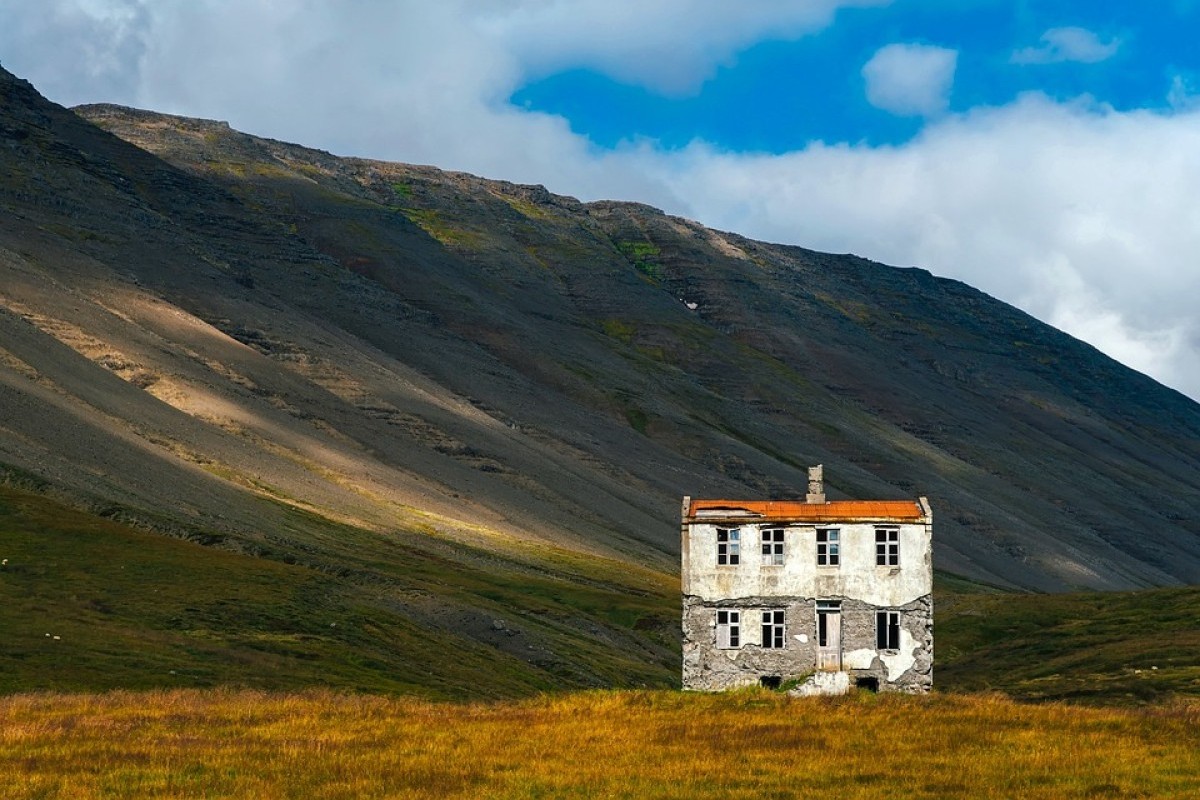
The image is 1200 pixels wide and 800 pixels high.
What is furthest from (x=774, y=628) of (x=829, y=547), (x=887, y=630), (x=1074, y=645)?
(x=1074, y=645)

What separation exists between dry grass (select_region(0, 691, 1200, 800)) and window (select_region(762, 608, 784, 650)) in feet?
35.8

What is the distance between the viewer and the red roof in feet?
193

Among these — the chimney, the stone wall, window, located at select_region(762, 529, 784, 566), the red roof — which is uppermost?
the chimney

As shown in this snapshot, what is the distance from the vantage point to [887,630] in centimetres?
5828

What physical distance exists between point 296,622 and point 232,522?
35.4 meters

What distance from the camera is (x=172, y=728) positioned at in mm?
40094

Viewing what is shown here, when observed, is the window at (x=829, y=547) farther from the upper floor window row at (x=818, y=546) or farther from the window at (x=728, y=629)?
the window at (x=728, y=629)

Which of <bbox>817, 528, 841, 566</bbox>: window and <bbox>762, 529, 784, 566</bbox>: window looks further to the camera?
<bbox>762, 529, 784, 566</bbox>: window

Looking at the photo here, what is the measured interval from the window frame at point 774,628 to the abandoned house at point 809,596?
0.04 meters

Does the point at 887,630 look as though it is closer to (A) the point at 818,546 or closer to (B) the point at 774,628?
(A) the point at 818,546

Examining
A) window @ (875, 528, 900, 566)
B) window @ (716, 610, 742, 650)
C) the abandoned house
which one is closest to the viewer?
the abandoned house

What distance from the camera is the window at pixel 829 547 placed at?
58875 millimetres

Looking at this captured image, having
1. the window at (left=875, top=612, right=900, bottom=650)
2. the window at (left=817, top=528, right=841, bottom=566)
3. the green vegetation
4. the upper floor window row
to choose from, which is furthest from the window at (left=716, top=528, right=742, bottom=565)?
the green vegetation

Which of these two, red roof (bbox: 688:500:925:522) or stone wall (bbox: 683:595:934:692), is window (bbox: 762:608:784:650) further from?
red roof (bbox: 688:500:925:522)
